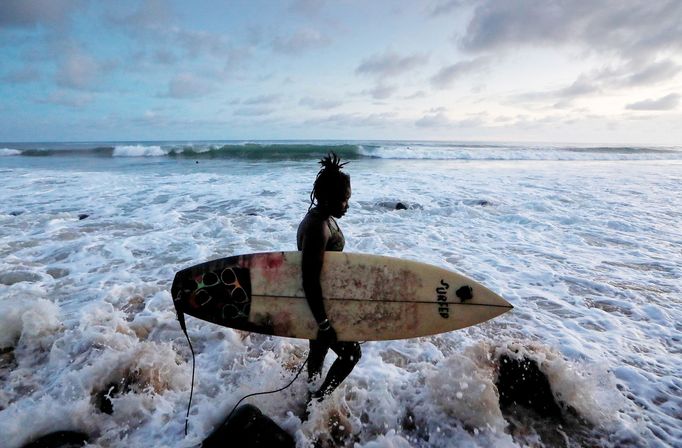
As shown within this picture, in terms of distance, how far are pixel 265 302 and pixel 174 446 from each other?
109cm

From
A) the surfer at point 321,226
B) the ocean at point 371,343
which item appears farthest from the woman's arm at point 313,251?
the ocean at point 371,343

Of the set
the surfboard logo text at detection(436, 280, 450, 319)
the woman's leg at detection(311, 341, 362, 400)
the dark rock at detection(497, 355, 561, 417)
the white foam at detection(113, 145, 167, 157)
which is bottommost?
the white foam at detection(113, 145, 167, 157)

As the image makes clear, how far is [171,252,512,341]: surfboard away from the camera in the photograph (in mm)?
2721

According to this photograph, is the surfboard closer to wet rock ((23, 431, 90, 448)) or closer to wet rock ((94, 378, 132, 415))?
wet rock ((94, 378, 132, 415))

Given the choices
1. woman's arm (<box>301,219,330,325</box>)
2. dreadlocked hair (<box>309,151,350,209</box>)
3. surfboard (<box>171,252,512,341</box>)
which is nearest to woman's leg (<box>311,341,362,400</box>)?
surfboard (<box>171,252,512,341</box>)

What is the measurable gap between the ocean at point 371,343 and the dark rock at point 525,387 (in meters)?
0.04

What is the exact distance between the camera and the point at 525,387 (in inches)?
118

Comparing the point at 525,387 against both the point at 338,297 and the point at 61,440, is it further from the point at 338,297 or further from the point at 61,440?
the point at 61,440

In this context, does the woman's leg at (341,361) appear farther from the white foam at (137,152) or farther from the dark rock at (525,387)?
the white foam at (137,152)

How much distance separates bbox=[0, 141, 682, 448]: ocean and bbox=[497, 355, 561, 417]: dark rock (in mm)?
37

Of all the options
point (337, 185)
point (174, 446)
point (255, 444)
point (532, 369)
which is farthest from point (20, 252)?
point (532, 369)

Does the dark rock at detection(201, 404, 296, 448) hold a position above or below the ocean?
above

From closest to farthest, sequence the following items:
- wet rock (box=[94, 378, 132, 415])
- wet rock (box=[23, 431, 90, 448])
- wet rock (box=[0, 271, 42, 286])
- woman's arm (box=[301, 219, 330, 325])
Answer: woman's arm (box=[301, 219, 330, 325]), wet rock (box=[23, 431, 90, 448]), wet rock (box=[94, 378, 132, 415]), wet rock (box=[0, 271, 42, 286])

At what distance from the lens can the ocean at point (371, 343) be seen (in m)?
2.71
